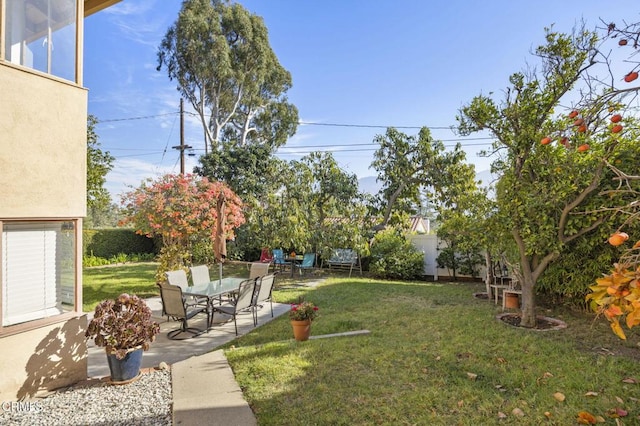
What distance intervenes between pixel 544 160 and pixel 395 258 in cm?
716

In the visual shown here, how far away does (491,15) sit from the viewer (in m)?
9.35

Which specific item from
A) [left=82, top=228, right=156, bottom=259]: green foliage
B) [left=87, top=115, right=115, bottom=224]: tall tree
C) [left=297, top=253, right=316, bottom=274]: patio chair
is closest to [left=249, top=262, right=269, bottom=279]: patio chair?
[left=297, top=253, right=316, bottom=274]: patio chair

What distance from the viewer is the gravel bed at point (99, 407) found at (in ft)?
11.2

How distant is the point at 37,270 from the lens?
13.6 feet

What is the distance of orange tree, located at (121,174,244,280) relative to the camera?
931cm

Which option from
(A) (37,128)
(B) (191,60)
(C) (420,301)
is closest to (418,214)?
(C) (420,301)

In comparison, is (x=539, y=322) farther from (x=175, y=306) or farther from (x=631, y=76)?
(x=175, y=306)

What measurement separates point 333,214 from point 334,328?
6783 mm

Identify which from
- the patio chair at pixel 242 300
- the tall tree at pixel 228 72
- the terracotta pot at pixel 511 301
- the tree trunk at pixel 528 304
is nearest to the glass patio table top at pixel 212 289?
the patio chair at pixel 242 300

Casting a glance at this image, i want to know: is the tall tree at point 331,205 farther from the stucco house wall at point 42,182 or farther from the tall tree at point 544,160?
the stucco house wall at point 42,182

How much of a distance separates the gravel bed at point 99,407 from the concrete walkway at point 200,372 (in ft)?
0.57

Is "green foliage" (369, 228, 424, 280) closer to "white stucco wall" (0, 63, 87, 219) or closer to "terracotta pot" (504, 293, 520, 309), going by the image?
"terracotta pot" (504, 293, 520, 309)

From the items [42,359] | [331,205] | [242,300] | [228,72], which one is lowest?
[42,359]
